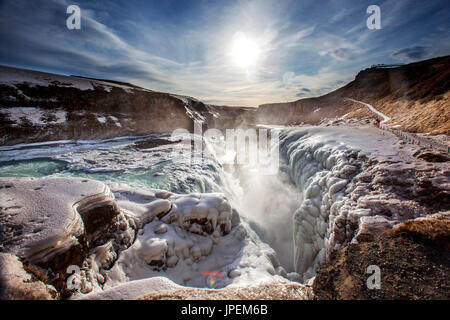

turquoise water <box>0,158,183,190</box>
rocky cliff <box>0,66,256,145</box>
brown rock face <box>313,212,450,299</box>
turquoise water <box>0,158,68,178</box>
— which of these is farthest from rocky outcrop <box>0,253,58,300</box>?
rocky cliff <box>0,66,256,145</box>

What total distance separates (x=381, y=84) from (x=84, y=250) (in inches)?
2051

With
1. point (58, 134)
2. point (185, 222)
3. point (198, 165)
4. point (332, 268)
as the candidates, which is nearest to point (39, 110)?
point (58, 134)

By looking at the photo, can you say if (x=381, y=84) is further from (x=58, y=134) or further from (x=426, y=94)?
(x=58, y=134)

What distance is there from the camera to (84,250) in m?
3.04

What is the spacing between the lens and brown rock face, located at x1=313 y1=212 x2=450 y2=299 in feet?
7.38

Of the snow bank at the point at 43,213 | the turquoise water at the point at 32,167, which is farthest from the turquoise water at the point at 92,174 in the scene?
the snow bank at the point at 43,213

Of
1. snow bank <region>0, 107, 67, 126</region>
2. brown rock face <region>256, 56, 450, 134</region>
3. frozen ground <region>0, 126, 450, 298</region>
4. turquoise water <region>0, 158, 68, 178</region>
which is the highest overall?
brown rock face <region>256, 56, 450, 134</region>

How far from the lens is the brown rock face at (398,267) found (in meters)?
2.25

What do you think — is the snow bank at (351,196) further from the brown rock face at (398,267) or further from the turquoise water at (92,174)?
the turquoise water at (92,174)

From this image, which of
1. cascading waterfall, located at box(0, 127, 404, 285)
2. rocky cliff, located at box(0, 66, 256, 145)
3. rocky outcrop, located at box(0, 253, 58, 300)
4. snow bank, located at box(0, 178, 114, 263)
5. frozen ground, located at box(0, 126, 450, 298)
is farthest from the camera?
rocky cliff, located at box(0, 66, 256, 145)

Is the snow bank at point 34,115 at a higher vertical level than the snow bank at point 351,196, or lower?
higher

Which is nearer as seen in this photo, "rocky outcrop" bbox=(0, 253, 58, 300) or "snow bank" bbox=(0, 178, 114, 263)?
"rocky outcrop" bbox=(0, 253, 58, 300)

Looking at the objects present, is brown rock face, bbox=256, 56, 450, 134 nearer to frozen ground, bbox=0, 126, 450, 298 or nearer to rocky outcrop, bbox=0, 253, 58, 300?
frozen ground, bbox=0, 126, 450, 298

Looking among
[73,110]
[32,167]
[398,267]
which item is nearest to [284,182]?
[398,267]
